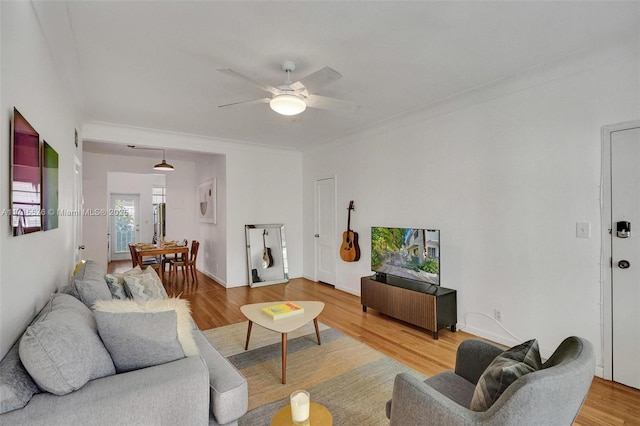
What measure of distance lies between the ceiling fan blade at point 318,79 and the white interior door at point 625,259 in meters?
2.26

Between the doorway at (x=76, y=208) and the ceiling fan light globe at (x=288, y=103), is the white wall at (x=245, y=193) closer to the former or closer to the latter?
the doorway at (x=76, y=208)

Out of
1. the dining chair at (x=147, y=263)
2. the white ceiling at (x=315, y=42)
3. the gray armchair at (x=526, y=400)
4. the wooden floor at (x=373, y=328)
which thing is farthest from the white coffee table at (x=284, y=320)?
the dining chair at (x=147, y=263)

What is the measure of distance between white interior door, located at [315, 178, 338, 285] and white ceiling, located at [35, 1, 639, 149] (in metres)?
2.25

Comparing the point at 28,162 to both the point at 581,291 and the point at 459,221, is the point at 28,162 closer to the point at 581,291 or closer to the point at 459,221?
the point at 459,221

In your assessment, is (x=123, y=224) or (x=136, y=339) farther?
(x=123, y=224)

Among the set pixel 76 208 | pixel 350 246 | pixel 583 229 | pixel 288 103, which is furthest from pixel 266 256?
pixel 583 229

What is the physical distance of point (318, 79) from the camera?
2316mm

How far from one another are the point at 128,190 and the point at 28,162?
8605mm

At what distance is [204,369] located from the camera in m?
1.50

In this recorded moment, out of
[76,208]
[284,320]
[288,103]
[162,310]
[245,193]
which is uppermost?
[288,103]

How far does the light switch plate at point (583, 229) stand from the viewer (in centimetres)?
255

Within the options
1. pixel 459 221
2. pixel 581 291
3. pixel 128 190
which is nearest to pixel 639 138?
pixel 581 291

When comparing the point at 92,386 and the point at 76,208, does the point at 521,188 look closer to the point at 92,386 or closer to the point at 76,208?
the point at 92,386

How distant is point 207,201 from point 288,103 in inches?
183
